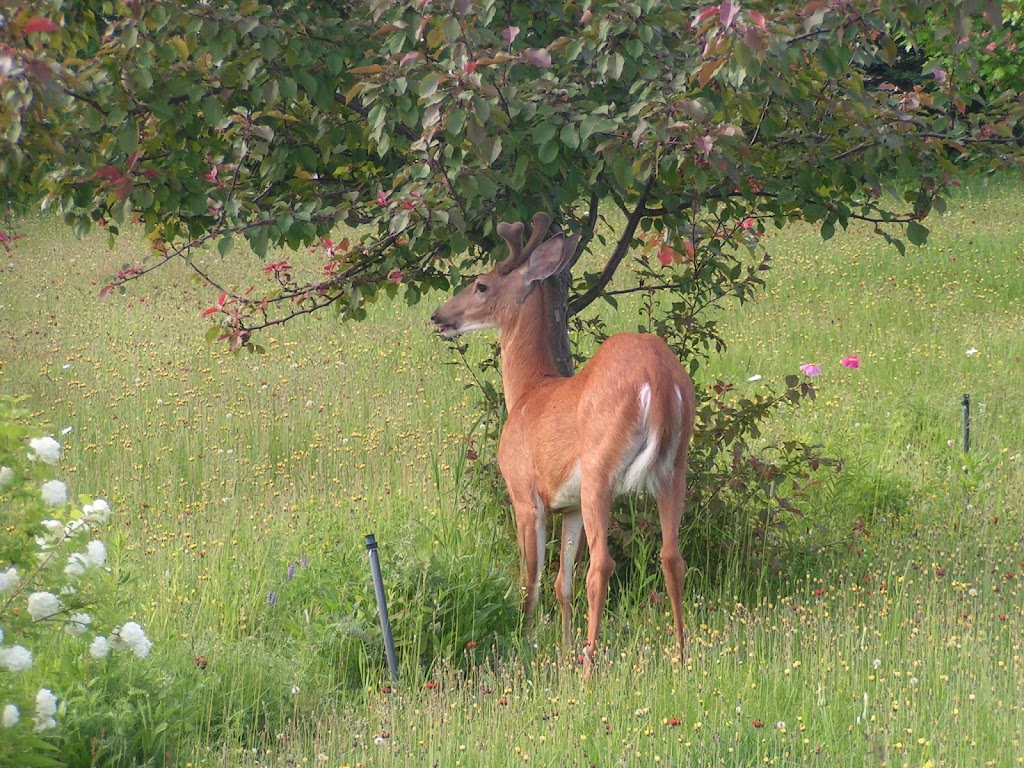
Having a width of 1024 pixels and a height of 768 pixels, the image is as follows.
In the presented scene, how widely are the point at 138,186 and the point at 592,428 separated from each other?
2.04m

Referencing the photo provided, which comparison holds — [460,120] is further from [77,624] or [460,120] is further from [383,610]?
[77,624]

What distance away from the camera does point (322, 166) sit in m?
6.11

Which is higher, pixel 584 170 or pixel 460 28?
pixel 460 28

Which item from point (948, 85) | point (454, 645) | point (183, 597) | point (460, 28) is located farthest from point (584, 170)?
point (183, 597)

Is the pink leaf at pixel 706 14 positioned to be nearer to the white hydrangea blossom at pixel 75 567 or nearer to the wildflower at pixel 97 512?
the wildflower at pixel 97 512

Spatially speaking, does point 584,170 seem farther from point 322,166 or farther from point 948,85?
point 948,85

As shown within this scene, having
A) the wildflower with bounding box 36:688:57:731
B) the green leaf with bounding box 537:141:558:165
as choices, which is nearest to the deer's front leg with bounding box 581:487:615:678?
the green leaf with bounding box 537:141:558:165

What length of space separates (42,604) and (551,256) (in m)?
2.90

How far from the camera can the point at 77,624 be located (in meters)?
3.97

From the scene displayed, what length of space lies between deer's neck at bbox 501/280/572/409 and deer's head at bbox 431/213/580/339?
0.04m

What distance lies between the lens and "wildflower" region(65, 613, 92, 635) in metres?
3.97

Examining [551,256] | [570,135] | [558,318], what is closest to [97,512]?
[570,135]

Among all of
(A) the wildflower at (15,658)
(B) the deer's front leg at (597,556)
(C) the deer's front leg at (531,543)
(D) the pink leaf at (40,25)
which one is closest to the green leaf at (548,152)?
(B) the deer's front leg at (597,556)

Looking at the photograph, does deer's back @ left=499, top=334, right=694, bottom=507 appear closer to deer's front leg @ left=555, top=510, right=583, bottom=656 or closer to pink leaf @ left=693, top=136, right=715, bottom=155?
deer's front leg @ left=555, top=510, right=583, bottom=656
